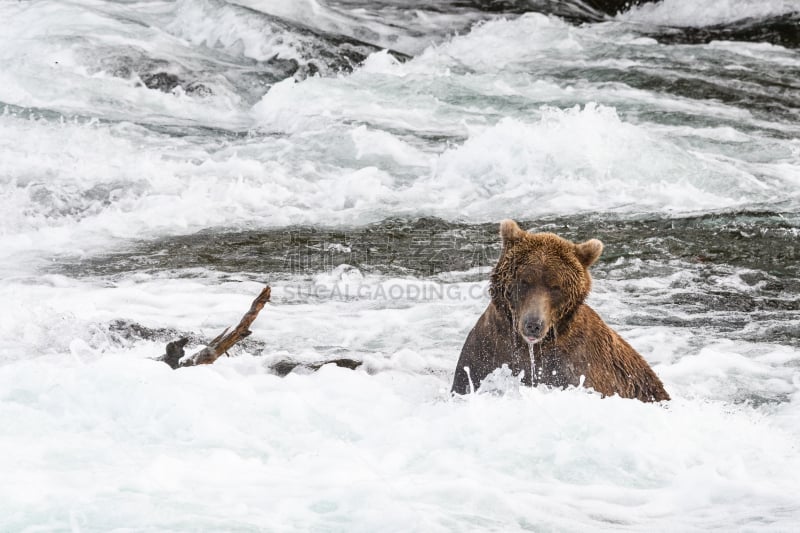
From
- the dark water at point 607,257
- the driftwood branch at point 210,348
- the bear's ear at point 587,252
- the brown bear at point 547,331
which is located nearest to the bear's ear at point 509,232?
the brown bear at point 547,331

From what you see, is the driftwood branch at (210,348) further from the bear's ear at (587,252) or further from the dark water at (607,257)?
the dark water at (607,257)

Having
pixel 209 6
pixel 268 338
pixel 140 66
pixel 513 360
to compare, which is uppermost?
pixel 209 6

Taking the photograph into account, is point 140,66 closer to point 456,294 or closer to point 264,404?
point 456,294

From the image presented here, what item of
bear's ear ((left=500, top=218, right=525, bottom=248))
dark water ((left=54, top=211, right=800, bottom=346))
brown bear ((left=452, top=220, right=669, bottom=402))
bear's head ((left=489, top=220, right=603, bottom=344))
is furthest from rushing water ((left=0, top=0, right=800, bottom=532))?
bear's ear ((left=500, top=218, right=525, bottom=248))

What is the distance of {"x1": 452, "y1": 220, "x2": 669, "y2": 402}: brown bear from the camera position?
446 cm

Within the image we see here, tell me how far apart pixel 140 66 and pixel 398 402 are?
35.8ft

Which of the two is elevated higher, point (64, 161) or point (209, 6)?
point (209, 6)

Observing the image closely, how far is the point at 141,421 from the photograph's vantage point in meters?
3.97

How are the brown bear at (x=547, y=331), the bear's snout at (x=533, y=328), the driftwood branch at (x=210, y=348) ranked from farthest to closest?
the driftwood branch at (x=210, y=348)
the brown bear at (x=547, y=331)
the bear's snout at (x=533, y=328)

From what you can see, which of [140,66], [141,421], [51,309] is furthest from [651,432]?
[140,66]

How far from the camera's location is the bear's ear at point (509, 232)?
15.3ft

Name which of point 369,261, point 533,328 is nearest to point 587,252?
point 533,328

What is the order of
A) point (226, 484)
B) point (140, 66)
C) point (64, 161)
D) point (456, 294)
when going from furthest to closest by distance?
1. point (140, 66)
2. point (64, 161)
3. point (456, 294)
4. point (226, 484)

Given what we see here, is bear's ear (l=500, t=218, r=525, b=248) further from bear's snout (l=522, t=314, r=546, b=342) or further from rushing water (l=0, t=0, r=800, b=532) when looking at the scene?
rushing water (l=0, t=0, r=800, b=532)
